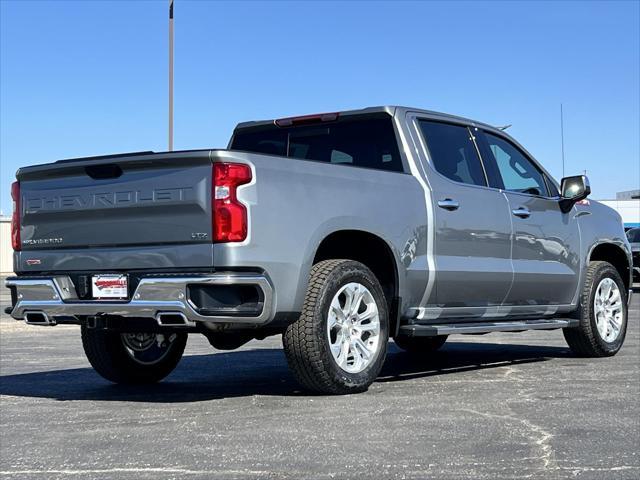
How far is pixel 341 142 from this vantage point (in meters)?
7.63

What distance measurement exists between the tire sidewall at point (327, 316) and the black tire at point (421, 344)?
303 centimetres

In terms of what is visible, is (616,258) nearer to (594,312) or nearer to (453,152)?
(594,312)

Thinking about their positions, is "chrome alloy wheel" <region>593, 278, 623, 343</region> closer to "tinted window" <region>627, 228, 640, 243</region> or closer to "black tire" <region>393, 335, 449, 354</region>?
"black tire" <region>393, 335, 449, 354</region>

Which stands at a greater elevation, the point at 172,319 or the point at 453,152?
the point at 453,152

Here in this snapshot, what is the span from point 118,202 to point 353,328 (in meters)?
1.76

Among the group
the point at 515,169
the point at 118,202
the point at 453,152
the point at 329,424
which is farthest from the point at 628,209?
the point at 329,424

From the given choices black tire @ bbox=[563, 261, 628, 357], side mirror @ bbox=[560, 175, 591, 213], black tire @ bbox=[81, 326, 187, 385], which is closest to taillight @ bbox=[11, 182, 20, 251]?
black tire @ bbox=[81, 326, 187, 385]

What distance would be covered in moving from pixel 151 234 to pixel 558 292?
4.17 metres

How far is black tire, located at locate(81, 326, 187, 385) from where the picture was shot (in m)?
7.21

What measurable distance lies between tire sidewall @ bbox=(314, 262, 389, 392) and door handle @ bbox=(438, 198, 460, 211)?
95 cm

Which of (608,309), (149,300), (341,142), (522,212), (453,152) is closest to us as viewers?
(149,300)

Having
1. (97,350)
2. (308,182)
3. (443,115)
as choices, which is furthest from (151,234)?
(443,115)

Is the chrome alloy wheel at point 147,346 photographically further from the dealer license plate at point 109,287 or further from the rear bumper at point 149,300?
the dealer license plate at point 109,287

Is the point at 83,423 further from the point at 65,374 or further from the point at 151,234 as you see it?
the point at 65,374
